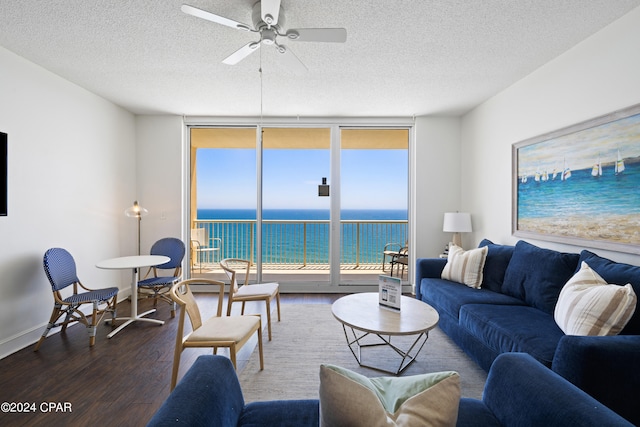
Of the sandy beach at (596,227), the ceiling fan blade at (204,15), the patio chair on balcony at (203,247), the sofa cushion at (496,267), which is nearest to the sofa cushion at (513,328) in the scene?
the sofa cushion at (496,267)

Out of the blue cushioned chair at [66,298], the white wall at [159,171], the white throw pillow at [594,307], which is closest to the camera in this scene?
the white throw pillow at [594,307]

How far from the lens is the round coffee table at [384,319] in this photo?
2.03 m

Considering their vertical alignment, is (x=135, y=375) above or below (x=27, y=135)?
below

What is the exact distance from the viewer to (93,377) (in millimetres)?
2244

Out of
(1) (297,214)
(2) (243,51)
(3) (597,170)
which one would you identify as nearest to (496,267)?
(3) (597,170)

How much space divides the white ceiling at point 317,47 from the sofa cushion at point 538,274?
69.3 inches

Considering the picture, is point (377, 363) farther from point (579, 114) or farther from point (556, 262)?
point (579, 114)

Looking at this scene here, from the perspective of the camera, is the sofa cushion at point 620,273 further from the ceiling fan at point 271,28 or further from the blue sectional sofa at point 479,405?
the ceiling fan at point 271,28

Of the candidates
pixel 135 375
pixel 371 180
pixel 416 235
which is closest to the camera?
pixel 135 375

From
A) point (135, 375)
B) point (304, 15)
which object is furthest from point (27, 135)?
point (304, 15)

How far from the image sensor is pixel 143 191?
174 inches

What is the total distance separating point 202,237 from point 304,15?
4.46 m

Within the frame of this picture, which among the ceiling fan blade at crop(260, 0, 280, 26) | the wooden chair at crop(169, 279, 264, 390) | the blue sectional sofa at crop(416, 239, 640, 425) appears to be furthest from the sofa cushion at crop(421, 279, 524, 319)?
the ceiling fan blade at crop(260, 0, 280, 26)

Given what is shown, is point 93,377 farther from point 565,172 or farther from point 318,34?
point 565,172
